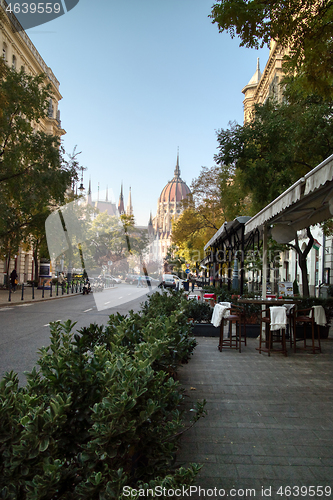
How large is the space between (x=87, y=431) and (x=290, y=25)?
8.06 metres

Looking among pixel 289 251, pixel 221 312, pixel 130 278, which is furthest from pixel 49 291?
pixel 130 278

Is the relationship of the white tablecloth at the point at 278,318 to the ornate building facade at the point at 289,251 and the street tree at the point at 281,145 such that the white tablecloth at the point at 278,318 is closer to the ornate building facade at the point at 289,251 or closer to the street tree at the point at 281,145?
the street tree at the point at 281,145

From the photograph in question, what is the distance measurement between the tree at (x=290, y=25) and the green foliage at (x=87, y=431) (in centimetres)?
681

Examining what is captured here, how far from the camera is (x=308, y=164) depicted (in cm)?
1494

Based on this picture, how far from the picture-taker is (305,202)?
769cm

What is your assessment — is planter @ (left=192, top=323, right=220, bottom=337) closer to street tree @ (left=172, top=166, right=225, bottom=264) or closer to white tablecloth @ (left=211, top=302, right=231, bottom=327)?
white tablecloth @ (left=211, top=302, right=231, bottom=327)

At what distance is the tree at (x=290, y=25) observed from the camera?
7453mm

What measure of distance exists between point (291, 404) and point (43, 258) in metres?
36.9

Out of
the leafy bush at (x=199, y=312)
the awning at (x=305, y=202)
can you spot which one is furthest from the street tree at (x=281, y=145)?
the awning at (x=305, y=202)

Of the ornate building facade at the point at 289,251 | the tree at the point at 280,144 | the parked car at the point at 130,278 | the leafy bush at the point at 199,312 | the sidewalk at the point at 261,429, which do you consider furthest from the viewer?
the parked car at the point at 130,278

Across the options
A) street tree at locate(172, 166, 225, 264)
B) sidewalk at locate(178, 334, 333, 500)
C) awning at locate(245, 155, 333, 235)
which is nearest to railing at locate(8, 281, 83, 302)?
street tree at locate(172, 166, 225, 264)

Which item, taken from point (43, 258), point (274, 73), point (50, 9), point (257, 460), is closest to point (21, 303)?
point (50, 9)

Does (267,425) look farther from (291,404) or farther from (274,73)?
(274,73)

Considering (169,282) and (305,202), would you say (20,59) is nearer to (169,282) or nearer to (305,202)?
(169,282)
